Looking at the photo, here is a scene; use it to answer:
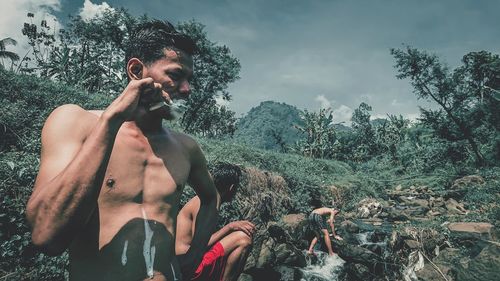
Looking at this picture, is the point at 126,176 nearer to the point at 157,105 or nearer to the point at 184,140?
the point at 157,105

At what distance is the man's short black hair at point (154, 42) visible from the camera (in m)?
1.70

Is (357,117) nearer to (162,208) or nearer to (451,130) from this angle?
(451,130)

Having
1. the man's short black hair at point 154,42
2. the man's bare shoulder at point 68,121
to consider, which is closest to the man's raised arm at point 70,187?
the man's bare shoulder at point 68,121

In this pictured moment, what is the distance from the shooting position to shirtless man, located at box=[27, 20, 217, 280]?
1.04 meters

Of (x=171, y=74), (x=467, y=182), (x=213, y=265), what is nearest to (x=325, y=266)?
(x=213, y=265)

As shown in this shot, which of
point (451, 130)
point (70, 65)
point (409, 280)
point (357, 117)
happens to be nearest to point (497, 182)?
point (451, 130)

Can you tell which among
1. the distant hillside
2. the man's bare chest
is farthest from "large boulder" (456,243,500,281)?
the distant hillside

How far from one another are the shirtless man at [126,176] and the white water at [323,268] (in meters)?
7.16

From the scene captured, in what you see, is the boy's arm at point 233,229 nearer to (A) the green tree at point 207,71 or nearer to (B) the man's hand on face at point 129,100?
(B) the man's hand on face at point 129,100

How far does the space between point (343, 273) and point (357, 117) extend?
173 feet

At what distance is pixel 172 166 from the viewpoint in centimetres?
175

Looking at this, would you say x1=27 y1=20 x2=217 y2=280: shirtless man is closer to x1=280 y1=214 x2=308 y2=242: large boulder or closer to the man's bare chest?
the man's bare chest

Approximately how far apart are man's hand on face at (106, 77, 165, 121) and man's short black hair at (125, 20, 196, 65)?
0.48 meters

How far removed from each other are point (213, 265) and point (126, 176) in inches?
96.8
